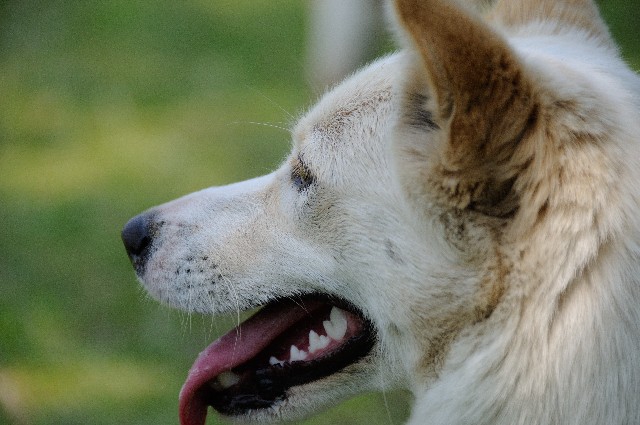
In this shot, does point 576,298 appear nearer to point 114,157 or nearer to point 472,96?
point 472,96

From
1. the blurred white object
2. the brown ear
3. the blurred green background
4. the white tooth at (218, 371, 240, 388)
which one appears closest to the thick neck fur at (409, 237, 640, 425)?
the brown ear

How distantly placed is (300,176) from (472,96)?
0.87m

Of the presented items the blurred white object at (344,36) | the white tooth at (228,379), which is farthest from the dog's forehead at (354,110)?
the blurred white object at (344,36)

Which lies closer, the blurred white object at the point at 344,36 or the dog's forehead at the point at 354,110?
the dog's forehead at the point at 354,110

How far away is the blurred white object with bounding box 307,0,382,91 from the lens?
647cm

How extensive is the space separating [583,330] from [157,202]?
4.13 metres

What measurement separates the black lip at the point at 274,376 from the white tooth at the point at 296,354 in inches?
0.8

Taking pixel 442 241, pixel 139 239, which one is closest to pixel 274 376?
pixel 139 239

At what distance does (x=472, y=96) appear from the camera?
229 cm

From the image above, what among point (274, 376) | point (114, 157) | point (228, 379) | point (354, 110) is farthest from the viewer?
point (114, 157)

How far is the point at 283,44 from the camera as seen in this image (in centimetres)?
859

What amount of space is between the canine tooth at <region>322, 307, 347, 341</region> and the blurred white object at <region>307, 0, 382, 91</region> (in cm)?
354

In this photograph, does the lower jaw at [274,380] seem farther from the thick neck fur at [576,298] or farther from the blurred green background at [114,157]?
the thick neck fur at [576,298]

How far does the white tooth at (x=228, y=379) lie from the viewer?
3.15m
